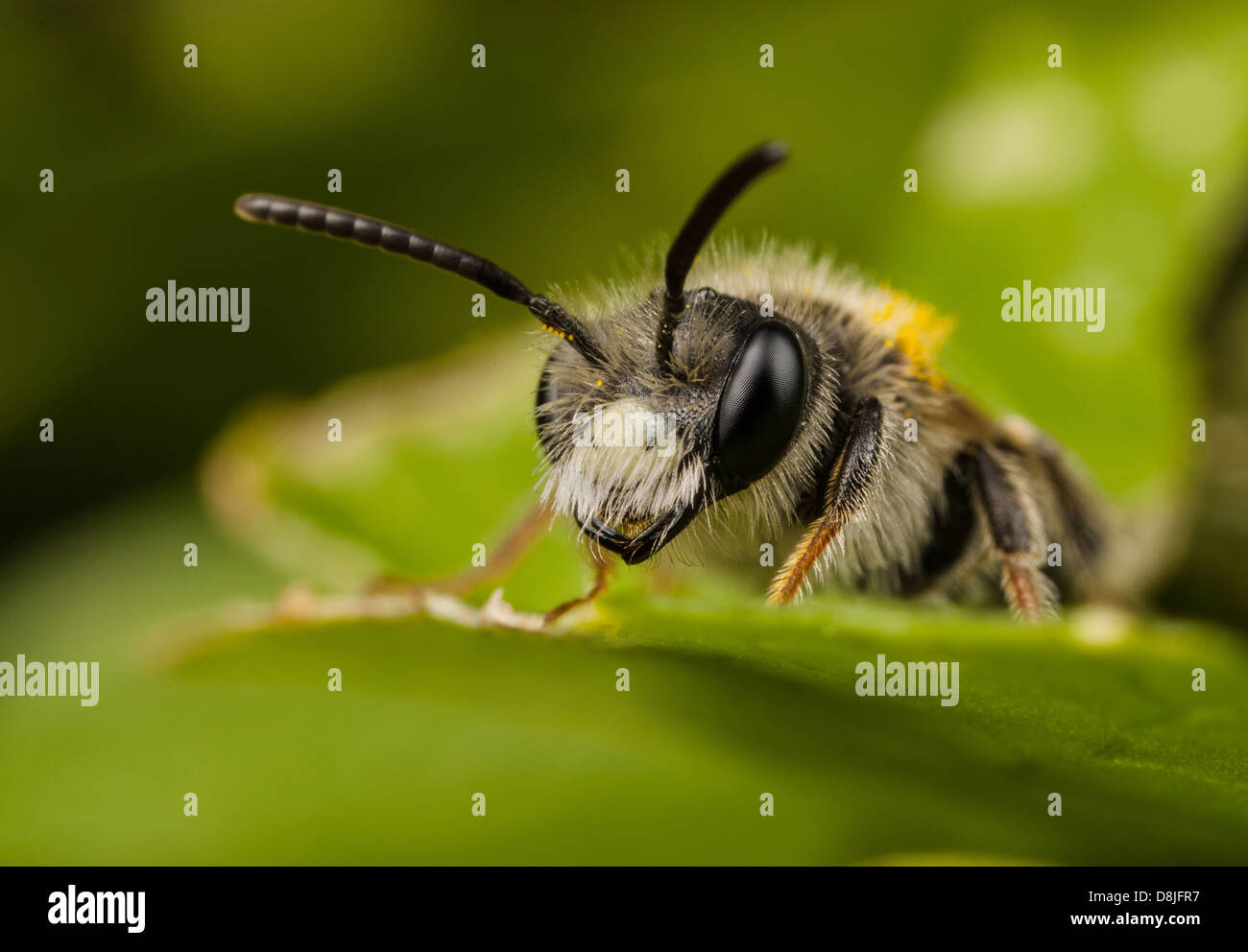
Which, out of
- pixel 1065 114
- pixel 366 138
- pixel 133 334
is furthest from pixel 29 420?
pixel 1065 114

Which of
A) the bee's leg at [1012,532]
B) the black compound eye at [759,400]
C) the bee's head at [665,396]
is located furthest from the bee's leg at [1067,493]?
the black compound eye at [759,400]

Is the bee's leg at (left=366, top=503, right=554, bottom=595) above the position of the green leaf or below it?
above

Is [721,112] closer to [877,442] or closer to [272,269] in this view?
Answer: [272,269]
